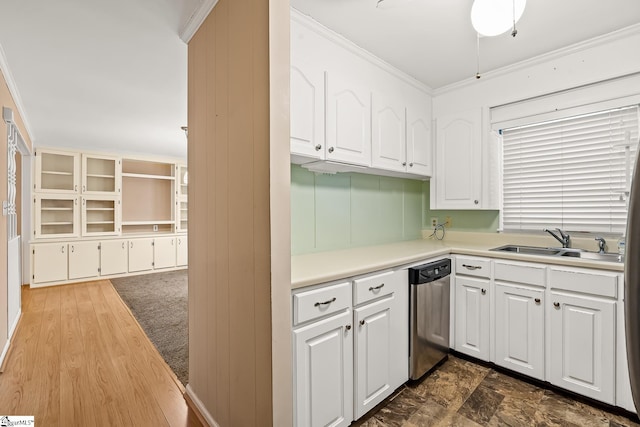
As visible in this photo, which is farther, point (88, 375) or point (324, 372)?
point (88, 375)

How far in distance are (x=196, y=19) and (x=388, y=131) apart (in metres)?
1.50

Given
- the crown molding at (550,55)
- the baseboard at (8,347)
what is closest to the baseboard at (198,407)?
the baseboard at (8,347)

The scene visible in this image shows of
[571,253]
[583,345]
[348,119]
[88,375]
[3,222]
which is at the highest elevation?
[348,119]

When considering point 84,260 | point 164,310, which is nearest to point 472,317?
point 164,310

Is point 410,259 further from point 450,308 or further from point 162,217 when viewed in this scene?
point 162,217

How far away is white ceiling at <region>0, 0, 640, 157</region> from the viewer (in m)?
1.76

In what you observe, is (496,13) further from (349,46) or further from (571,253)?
(571,253)

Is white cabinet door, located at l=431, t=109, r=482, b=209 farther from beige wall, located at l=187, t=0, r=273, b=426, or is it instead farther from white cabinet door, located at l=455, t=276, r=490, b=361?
beige wall, located at l=187, t=0, r=273, b=426

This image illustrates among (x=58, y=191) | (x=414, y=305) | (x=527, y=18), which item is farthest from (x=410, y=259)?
(x=58, y=191)

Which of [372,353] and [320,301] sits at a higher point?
[320,301]

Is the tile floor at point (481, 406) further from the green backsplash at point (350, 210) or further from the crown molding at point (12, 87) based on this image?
the crown molding at point (12, 87)

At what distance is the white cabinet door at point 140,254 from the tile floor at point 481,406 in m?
5.19

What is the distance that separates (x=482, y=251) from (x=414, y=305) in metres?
0.71

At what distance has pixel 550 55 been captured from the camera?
90.7 inches
